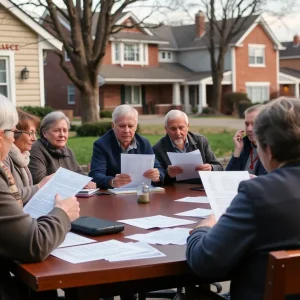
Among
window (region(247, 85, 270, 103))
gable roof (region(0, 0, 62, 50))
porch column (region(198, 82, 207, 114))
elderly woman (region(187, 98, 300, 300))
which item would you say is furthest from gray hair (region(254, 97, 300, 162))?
window (region(247, 85, 270, 103))

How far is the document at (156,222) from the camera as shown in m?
3.56

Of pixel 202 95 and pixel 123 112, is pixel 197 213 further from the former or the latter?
pixel 202 95

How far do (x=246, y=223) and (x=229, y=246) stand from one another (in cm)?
12

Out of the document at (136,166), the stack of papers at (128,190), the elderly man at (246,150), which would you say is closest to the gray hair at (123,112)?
the document at (136,166)

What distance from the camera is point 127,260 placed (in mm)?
2791

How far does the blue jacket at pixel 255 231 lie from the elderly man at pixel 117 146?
286 cm

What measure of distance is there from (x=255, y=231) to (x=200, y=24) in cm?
4797

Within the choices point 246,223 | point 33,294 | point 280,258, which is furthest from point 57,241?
point 280,258

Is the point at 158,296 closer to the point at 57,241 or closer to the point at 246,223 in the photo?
the point at 57,241

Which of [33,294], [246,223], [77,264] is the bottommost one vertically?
[33,294]

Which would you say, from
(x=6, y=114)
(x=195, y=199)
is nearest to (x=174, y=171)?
(x=195, y=199)

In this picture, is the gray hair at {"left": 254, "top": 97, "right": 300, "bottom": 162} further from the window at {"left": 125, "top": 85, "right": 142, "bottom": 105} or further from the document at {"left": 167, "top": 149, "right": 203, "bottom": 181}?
the window at {"left": 125, "top": 85, "right": 142, "bottom": 105}

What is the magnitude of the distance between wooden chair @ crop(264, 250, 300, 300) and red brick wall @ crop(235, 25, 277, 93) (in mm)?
44997

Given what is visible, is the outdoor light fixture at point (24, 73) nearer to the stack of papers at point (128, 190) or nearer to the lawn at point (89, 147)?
the lawn at point (89, 147)
